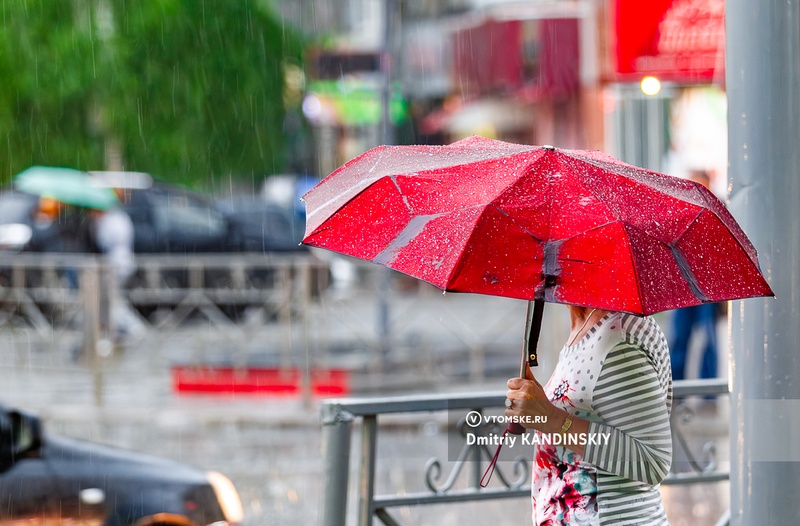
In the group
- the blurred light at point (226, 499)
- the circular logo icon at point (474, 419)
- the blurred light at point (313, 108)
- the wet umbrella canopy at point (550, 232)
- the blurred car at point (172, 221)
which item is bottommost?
the blurred light at point (226, 499)

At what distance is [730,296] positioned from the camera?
108 inches

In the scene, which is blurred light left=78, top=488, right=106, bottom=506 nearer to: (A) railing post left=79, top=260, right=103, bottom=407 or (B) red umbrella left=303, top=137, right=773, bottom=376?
(B) red umbrella left=303, top=137, right=773, bottom=376

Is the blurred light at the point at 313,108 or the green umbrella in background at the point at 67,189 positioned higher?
the blurred light at the point at 313,108

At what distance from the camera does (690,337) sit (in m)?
9.39

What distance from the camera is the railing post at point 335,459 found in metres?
3.99

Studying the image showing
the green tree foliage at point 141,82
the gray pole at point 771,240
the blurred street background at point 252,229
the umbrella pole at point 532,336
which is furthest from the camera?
the green tree foliage at point 141,82

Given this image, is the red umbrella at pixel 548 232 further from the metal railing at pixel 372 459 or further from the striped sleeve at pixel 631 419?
the metal railing at pixel 372 459

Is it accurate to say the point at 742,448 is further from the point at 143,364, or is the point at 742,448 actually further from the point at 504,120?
the point at 504,120

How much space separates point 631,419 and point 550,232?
567 millimetres

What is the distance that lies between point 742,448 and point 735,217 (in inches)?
24.9

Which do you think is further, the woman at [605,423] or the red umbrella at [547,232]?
the woman at [605,423]

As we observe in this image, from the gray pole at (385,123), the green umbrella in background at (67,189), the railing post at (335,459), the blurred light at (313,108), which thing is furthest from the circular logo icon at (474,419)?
the blurred light at (313,108)

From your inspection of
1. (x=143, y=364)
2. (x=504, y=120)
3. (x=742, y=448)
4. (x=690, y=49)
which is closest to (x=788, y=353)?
(x=742, y=448)

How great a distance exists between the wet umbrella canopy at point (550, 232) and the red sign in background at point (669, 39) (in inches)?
525
